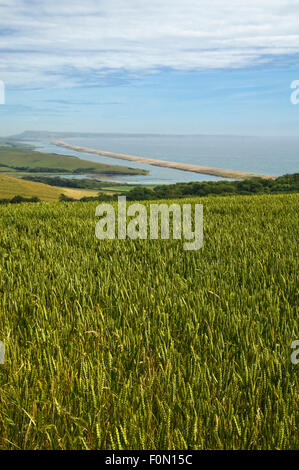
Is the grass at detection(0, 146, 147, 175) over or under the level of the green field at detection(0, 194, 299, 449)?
over

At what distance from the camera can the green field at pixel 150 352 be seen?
153 centimetres

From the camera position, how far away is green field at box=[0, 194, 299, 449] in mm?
Result: 1532

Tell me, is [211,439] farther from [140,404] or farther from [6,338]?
[6,338]

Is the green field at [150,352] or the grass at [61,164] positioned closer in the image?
the green field at [150,352]

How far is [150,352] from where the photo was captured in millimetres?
2102

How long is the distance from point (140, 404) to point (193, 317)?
1.07 m

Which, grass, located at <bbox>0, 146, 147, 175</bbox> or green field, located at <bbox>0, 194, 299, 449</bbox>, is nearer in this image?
green field, located at <bbox>0, 194, 299, 449</bbox>

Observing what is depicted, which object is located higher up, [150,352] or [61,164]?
[61,164]

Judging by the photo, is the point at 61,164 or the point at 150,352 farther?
the point at 61,164

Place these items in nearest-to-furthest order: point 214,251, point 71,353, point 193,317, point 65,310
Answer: point 71,353
point 193,317
point 65,310
point 214,251
